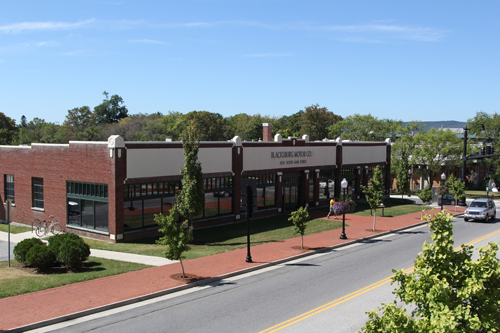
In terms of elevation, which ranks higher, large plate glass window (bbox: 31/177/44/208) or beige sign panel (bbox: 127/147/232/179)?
beige sign panel (bbox: 127/147/232/179)

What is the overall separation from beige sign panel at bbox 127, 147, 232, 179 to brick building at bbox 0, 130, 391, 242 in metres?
0.06

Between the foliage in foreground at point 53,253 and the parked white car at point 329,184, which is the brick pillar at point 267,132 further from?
the foliage in foreground at point 53,253

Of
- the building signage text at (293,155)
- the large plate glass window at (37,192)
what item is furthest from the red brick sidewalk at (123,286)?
the large plate glass window at (37,192)

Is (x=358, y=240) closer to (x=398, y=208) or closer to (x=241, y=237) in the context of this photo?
(x=241, y=237)

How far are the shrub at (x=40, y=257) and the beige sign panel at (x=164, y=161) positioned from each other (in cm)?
746

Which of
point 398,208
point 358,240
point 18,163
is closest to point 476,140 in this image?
point 398,208

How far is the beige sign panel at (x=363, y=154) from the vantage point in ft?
142

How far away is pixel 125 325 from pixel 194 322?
1.97m

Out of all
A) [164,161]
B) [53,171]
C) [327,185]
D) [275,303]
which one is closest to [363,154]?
[327,185]

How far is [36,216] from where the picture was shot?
30.0 m

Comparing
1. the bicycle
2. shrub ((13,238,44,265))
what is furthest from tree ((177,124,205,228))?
the bicycle

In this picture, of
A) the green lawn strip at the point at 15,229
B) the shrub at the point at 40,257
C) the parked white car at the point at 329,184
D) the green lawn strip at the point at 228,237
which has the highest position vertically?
the parked white car at the point at 329,184

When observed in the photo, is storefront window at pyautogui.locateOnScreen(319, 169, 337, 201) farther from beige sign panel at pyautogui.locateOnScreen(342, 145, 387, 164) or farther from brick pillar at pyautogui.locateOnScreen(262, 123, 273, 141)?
brick pillar at pyautogui.locateOnScreen(262, 123, 273, 141)

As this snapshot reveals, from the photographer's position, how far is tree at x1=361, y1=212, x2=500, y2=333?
226 inches
